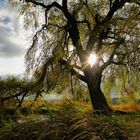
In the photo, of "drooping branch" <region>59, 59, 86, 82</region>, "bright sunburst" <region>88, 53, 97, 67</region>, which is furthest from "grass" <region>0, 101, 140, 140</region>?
"bright sunburst" <region>88, 53, 97, 67</region>

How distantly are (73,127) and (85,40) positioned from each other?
18270 mm

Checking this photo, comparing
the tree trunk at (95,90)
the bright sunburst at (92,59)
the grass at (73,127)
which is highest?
the bright sunburst at (92,59)

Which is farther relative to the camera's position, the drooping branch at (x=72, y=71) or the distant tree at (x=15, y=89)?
the drooping branch at (x=72, y=71)

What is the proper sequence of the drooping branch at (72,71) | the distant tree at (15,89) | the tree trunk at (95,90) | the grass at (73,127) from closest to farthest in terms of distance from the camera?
the grass at (73,127) → the distant tree at (15,89) → the drooping branch at (72,71) → the tree trunk at (95,90)

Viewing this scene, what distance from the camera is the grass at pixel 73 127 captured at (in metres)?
3.62

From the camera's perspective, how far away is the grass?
11.9 feet

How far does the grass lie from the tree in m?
14.5

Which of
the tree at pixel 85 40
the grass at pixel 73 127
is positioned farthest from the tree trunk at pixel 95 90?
the grass at pixel 73 127

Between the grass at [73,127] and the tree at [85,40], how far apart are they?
14.5 meters

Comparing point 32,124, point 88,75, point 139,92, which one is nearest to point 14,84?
point 88,75

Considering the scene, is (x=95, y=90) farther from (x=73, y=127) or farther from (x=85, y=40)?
(x=73, y=127)

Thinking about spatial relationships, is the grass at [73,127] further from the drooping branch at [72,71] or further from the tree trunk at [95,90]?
the tree trunk at [95,90]

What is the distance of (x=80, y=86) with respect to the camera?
2211cm

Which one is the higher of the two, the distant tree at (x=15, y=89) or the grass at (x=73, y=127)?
the distant tree at (x=15, y=89)
